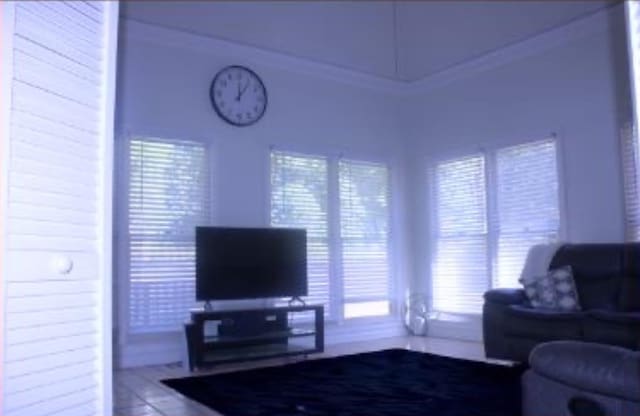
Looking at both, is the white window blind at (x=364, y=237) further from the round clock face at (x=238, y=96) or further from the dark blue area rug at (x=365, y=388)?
the dark blue area rug at (x=365, y=388)

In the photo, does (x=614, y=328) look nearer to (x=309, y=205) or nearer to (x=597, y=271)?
(x=597, y=271)

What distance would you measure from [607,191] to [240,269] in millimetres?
3334

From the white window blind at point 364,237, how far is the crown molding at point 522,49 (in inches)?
45.7

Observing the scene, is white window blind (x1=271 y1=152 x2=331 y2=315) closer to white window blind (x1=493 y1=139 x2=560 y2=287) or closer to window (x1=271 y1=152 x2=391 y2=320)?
window (x1=271 y1=152 x2=391 y2=320)

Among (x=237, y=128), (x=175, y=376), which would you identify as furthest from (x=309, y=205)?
(x=175, y=376)

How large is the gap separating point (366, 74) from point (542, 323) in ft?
11.4

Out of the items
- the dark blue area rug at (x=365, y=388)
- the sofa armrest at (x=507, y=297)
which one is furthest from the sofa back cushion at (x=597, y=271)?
the dark blue area rug at (x=365, y=388)

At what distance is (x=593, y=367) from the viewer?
2.02 meters

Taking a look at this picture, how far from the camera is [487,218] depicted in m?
5.88

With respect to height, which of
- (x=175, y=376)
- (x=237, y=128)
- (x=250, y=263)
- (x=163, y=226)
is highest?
(x=237, y=128)

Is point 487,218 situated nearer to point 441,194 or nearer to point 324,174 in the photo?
point 441,194

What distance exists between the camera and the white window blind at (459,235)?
235 inches

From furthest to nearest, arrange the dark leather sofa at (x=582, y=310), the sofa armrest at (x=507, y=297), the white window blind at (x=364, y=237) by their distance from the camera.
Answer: the white window blind at (x=364, y=237), the sofa armrest at (x=507, y=297), the dark leather sofa at (x=582, y=310)

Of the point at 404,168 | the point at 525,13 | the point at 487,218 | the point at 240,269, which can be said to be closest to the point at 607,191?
the point at 487,218
